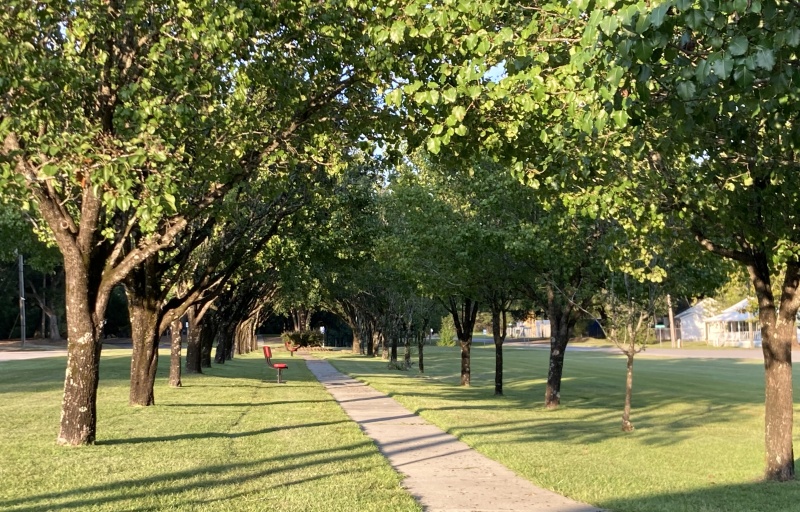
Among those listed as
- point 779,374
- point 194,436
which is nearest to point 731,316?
point 779,374

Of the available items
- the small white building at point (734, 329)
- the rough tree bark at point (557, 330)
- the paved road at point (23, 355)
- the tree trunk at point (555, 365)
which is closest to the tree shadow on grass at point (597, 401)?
the tree trunk at point (555, 365)

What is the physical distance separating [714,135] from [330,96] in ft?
16.1

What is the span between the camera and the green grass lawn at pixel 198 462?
743 cm

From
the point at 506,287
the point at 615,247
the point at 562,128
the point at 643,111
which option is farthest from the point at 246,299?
the point at 643,111

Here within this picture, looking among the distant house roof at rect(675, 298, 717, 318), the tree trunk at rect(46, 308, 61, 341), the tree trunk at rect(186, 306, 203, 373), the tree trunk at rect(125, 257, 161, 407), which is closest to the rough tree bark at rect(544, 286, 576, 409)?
the tree trunk at rect(125, 257, 161, 407)

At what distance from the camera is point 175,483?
825cm

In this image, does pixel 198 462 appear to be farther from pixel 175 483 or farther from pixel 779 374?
pixel 779 374

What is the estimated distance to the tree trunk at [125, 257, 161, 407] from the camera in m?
16.5

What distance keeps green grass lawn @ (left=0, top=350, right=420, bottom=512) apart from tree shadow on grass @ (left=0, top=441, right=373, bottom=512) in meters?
0.01

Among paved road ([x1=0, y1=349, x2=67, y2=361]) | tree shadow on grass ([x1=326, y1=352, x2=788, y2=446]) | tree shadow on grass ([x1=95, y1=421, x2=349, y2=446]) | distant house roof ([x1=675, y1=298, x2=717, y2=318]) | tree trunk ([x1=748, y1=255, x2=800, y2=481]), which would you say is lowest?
tree shadow on grass ([x1=326, y1=352, x2=788, y2=446])

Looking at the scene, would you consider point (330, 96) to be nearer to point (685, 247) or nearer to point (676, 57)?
point (685, 247)

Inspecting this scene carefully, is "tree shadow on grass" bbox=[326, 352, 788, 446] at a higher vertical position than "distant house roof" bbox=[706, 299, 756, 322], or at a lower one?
lower

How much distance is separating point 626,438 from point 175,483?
31.7 ft

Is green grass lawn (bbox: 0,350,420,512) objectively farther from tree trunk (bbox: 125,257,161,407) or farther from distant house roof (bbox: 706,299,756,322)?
distant house roof (bbox: 706,299,756,322)
